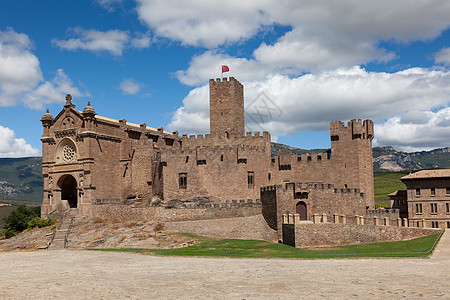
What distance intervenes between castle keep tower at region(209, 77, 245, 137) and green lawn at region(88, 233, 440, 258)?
22469 millimetres

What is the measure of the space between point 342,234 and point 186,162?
846 inches

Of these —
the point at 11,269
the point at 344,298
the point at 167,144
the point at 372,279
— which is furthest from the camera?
the point at 167,144

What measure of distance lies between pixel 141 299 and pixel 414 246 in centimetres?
2125

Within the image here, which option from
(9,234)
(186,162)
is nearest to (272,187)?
(186,162)

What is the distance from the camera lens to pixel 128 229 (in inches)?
1658

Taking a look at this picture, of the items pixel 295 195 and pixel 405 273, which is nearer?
pixel 405 273

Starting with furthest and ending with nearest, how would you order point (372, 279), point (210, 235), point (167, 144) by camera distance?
point (167, 144) < point (210, 235) < point (372, 279)

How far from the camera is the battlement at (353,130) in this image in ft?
173

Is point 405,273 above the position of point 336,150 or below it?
below

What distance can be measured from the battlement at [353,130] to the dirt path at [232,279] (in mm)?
30892

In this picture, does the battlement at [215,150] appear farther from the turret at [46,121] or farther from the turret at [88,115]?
the turret at [46,121]

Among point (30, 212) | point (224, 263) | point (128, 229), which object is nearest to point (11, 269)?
point (224, 263)

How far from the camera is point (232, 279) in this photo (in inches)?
732

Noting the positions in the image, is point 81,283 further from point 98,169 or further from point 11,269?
point 98,169
